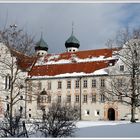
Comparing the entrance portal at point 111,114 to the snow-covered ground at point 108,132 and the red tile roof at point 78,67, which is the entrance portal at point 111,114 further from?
the snow-covered ground at point 108,132

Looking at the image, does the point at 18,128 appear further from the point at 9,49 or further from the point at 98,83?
the point at 98,83

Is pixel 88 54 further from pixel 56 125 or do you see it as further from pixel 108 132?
pixel 56 125

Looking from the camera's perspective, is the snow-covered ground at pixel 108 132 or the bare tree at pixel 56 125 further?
the snow-covered ground at pixel 108 132

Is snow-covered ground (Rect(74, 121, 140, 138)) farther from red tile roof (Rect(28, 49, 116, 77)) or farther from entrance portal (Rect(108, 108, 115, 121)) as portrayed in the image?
red tile roof (Rect(28, 49, 116, 77))

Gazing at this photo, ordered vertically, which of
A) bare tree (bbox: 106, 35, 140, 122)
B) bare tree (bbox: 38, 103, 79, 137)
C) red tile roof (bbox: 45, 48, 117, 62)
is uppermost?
red tile roof (bbox: 45, 48, 117, 62)

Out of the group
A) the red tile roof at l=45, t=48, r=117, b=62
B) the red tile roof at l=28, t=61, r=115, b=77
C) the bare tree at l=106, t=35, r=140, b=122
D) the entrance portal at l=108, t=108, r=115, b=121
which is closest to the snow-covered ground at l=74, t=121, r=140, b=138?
the bare tree at l=106, t=35, r=140, b=122

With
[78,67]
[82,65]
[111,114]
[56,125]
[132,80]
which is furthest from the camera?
[82,65]

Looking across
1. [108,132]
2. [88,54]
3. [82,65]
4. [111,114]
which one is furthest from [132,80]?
[88,54]

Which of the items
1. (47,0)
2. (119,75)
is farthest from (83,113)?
(47,0)

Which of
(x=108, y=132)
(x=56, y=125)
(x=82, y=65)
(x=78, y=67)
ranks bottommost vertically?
(x=108, y=132)

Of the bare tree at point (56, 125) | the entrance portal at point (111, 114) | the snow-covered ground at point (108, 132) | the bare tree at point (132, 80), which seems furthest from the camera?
the entrance portal at point (111, 114)

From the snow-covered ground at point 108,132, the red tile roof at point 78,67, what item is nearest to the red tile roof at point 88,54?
the red tile roof at point 78,67

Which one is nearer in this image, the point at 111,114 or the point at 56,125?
the point at 56,125

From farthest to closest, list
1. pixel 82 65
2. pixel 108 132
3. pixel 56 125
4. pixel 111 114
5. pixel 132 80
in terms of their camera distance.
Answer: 1. pixel 82 65
2. pixel 111 114
3. pixel 132 80
4. pixel 108 132
5. pixel 56 125
